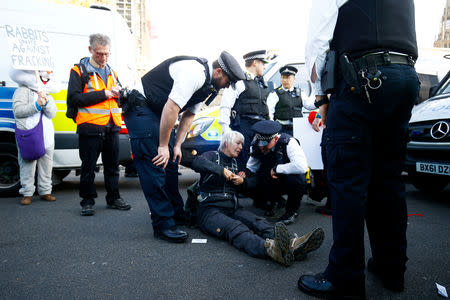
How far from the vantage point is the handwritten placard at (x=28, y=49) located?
3641 mm

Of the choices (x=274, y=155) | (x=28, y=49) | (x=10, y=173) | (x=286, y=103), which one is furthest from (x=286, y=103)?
(x=10, y=173)

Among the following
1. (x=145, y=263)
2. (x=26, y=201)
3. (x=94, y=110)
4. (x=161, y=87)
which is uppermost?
(x=161, y=87)

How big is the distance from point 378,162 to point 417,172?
2735 mm

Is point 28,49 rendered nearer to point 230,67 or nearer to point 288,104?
point 230,67

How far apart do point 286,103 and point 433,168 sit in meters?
1.92

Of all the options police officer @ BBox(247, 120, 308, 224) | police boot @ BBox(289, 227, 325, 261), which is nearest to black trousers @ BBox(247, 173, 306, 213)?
police officer @ BBox(247, 120, 308, 224)

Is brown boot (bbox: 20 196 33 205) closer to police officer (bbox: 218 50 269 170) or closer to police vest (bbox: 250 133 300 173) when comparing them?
police officer (bbox: 218 50 269 170)

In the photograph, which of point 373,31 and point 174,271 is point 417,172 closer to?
point 373,31

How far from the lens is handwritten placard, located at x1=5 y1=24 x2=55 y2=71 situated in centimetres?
364

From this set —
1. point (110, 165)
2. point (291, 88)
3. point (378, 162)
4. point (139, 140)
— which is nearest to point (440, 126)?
point (291, 88)

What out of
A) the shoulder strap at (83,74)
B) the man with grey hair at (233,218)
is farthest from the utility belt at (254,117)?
the shoulder strap at (83,74)

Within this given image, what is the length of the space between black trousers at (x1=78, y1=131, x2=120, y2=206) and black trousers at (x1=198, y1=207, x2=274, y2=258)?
1375mm

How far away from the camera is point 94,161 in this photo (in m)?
3.58

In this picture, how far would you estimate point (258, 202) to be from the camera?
11.9 ft
